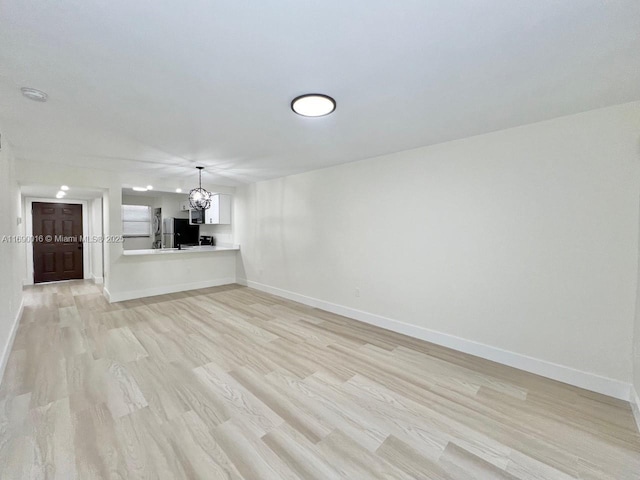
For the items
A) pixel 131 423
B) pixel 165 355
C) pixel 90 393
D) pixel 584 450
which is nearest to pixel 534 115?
pixel 584 450

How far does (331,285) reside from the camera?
4.32m

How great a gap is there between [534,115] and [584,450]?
2500 millimetres

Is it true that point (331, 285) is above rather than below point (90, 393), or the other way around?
above

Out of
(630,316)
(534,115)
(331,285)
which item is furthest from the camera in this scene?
(331,285)

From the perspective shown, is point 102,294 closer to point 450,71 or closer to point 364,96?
point 364,96

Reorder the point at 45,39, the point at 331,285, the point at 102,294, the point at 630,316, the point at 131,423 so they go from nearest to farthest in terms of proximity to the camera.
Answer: the point at 45,39 → the point at 131,423 → the point at 630,316 → the point at 331,285 → the point at 102,294

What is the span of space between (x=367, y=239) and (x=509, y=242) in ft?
5.51

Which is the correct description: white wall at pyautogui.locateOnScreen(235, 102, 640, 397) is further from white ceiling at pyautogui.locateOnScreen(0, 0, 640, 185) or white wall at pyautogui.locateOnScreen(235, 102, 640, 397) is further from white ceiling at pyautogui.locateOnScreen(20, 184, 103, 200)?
white ceiling at pyautogui.locateOnScreen(20, 184, 103, 200)

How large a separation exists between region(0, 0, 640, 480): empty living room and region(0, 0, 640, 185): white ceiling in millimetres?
15

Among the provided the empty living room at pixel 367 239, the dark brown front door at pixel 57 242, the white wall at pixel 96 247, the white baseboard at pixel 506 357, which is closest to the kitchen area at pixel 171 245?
the white wall at pixel 96 247

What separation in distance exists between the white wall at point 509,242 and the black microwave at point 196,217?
4.02 meters

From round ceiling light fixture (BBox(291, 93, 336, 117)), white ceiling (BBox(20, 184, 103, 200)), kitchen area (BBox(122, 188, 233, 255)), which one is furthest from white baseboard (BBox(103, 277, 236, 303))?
round ceiling light fixture (BBox(291, 93, 336, 117))

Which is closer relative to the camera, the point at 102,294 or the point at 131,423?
the point at 131,423

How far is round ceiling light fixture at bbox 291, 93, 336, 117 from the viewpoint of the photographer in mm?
1999
